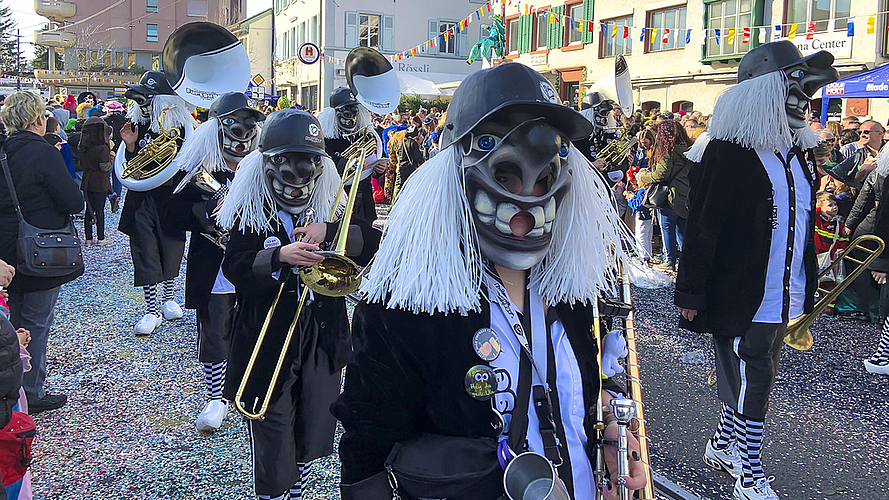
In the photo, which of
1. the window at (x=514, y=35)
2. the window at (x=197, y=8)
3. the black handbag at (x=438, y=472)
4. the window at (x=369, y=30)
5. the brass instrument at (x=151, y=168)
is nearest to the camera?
the black handbag at (x=438, y=472)

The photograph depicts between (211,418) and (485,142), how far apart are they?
3144 mm

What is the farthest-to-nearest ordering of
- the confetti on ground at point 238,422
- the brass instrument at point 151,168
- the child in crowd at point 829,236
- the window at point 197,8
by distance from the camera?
the window at point 197,8, the child in crowd at point 829,236, the brass instrument at point 151,168, the confetti on ground at point 238,422

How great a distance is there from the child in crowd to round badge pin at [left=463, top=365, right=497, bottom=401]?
6.09 metres

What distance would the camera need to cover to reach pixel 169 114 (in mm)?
6309

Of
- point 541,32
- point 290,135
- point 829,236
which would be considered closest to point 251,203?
point 290,135

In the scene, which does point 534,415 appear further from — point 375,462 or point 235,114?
point 235,114

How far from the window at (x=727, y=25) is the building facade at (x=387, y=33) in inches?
636

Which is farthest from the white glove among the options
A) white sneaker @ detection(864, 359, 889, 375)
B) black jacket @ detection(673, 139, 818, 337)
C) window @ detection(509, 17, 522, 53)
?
window @ detection(509, 17, 522, 53)

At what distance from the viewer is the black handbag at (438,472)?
5.07 feet

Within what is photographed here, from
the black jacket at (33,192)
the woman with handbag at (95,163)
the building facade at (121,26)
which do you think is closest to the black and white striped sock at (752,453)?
the black jacket at (33,192)

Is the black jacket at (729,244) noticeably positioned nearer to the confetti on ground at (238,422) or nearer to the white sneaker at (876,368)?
the confetti on ground at (238,422)

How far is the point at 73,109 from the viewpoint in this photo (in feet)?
73.3

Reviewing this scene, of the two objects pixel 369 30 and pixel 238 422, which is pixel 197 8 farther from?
pixel 238 422

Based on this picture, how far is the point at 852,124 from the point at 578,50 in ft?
50.5
